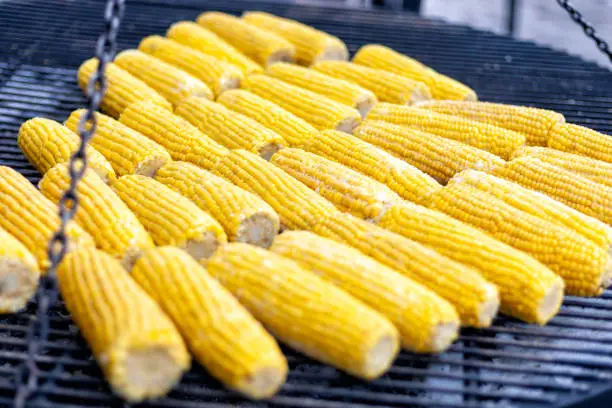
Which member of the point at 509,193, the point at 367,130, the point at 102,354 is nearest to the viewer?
the point at 102,354

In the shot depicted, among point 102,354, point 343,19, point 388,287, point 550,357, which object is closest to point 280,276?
point 388,287

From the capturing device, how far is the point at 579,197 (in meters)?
3.04

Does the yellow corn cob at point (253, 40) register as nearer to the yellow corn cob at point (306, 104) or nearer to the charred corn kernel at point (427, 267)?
the yellow corn cob at point (306, 104)

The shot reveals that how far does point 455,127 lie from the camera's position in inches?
141

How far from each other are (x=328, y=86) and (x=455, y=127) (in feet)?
2.38

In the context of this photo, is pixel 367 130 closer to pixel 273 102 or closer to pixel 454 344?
pixel 273 102

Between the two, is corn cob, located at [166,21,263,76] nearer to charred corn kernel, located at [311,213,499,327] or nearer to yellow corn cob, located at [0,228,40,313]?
charred corn kernel, located at [311,213,499,327]

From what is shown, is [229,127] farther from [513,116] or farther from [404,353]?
[404,353]

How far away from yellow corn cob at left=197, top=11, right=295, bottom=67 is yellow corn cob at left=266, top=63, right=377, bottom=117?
12.0 inches

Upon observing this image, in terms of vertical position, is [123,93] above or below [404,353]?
above

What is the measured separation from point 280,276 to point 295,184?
68 centimetres

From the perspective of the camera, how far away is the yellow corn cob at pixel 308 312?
7.25 feet

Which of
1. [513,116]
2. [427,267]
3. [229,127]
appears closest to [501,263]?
[427,267]

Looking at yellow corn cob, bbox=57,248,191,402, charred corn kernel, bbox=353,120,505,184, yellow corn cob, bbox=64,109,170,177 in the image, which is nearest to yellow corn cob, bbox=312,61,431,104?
charred corn kernel, bbox=353,120,505,184
